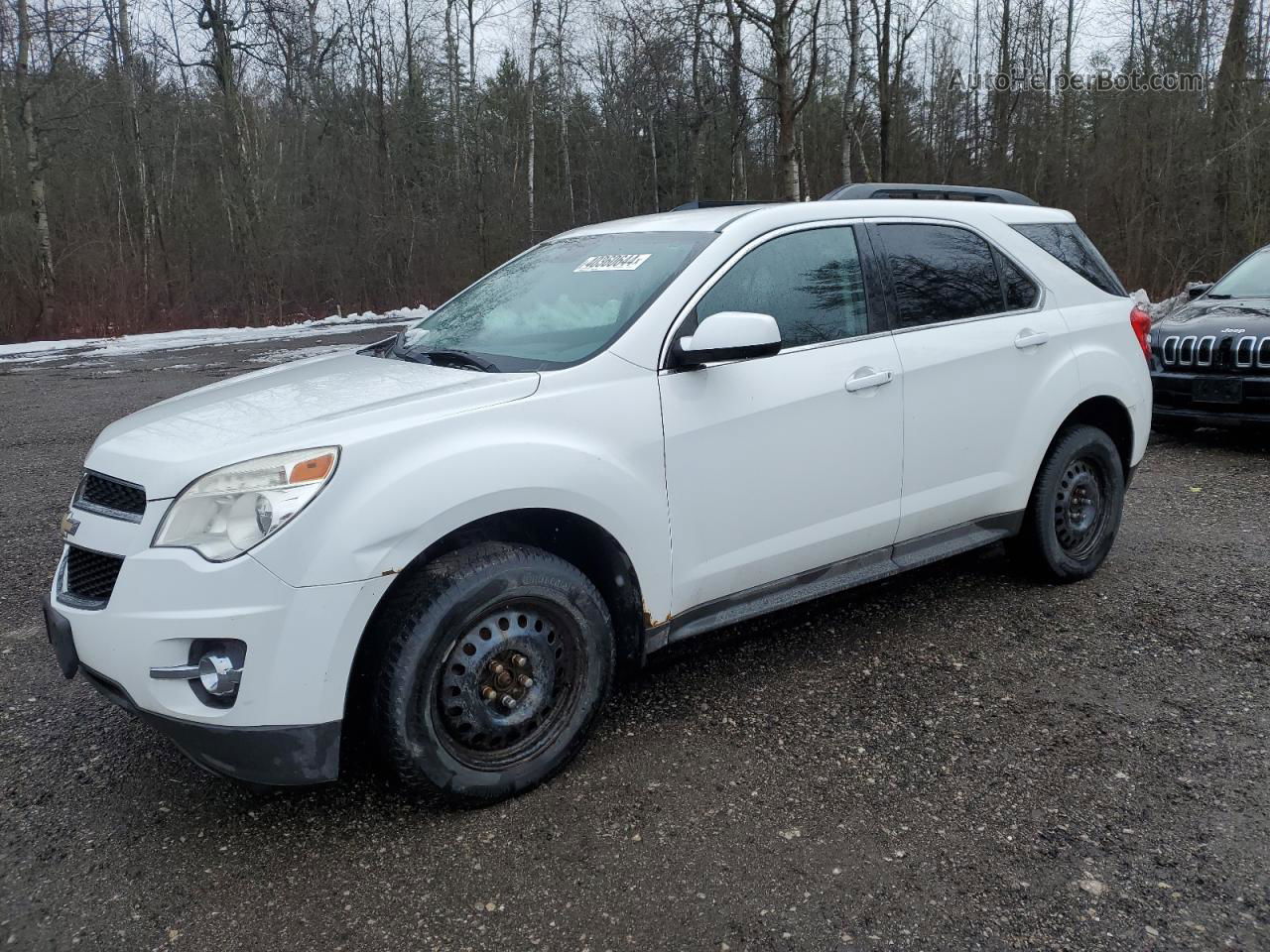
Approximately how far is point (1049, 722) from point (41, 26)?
26.5 m

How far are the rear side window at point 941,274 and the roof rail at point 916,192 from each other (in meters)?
0.21

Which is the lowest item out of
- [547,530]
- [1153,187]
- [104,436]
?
[547,530]

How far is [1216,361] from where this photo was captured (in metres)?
7.20

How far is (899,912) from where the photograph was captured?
2369mm

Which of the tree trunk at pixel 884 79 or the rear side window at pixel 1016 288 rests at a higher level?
the tree trunk at pixel 884 79

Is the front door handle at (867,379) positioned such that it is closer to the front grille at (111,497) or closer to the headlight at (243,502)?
the headlight at (243,502)

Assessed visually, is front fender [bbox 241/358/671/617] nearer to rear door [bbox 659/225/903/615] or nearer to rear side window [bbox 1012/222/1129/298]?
rear door [bbox 659/225/903/615]

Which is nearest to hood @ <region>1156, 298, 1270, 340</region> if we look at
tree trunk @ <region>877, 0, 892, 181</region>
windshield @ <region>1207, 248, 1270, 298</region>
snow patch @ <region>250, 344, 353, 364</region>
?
windshield @ <region>1207, 248, 1270, 298</region>

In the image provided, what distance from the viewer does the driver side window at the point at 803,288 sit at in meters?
3.41

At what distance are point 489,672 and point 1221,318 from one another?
702cm

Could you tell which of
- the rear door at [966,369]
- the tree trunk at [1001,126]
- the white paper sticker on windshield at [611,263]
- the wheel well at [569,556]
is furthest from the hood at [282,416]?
the tree trunk at [1001,126]

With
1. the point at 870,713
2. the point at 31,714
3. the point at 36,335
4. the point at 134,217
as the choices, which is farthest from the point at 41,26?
the point at 870,713

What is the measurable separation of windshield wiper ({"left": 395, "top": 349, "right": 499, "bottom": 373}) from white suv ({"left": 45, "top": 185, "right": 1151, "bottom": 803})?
0.02 m

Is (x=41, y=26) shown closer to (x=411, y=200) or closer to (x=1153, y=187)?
(x=411, y=200)
